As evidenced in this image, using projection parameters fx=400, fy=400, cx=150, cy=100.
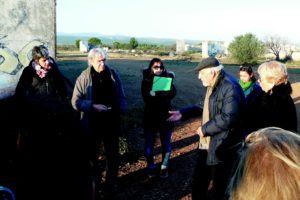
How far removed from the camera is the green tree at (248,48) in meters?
38.9

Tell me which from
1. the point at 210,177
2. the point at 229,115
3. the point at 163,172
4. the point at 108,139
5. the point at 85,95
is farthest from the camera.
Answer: the point at 163,172

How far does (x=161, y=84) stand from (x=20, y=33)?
3.57 metres

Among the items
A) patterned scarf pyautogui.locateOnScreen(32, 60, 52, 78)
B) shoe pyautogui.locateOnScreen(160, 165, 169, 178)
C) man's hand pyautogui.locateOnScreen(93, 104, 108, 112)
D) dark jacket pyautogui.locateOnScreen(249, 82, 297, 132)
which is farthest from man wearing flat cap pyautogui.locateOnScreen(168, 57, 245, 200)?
patterned scarf pyautogui.locateOnScreen(32, 60, 52, 78)

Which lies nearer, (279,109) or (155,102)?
(279,109)

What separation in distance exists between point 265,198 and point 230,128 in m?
2.75

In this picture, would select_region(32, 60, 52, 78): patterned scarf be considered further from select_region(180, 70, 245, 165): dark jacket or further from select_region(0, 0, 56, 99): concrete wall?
select_region(0, 0, 56, 99): concrete wall

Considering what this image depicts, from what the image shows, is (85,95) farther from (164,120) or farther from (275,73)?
(275,73)

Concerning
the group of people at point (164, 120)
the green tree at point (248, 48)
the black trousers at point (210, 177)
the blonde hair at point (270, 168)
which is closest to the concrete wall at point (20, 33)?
the group of people at point (164, 120)

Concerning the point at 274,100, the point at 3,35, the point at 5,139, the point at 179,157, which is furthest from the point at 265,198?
the point at 3,35

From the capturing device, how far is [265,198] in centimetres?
140

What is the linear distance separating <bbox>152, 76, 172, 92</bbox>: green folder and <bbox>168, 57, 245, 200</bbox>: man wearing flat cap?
147cm

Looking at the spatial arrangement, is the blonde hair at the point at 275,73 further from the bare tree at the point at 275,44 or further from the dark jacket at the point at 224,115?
the bare tree at the point at 275,44

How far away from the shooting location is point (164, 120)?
5.86 m

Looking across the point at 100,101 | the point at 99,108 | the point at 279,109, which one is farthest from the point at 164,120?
the point at 279,109
